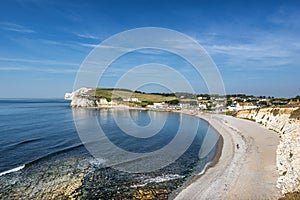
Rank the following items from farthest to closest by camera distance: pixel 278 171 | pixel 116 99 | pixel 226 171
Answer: pixel 116 99, pixel 226 171, pixel 278 171

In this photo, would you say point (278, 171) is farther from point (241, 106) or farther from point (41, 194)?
point (241, 106)

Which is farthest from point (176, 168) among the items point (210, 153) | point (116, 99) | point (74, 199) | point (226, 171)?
point (116, 99)

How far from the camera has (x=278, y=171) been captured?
1773 centimetres

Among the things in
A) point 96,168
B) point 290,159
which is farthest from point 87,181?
point 290,159

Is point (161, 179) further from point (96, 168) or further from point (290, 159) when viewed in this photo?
point (290, 159)

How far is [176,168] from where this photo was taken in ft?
68.9

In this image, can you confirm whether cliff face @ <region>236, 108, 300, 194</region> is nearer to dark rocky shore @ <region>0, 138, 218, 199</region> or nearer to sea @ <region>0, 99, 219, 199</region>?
sea @ <region>0, 99, 219, 199</region>

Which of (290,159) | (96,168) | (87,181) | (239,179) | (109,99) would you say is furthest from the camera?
(109,99)

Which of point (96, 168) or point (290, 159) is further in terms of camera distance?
point (96, 168)

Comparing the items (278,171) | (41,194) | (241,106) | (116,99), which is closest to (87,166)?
(41,194)

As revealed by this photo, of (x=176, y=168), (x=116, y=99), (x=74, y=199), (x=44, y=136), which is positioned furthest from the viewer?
(x=116, y=99)

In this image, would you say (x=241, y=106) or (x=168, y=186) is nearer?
(x=168, y=186)

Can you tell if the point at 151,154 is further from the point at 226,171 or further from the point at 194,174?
the point at 226,171

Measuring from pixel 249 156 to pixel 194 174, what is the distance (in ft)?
25.9
